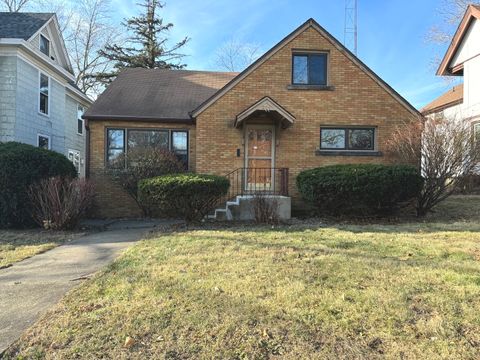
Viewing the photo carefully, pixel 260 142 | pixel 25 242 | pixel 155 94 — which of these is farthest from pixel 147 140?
pixel 25 242

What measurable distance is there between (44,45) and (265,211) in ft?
42.9

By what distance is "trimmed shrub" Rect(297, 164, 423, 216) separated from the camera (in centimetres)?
1008

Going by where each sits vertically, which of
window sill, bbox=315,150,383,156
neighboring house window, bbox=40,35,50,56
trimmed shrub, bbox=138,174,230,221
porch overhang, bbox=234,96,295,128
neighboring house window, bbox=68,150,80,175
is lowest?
trimmed shrub, bbox=138,174,230,221

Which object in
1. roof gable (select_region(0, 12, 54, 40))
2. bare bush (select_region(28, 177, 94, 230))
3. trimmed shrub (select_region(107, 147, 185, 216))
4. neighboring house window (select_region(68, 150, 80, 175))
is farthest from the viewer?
neighboring house window (select_region(68, 150, 80, 175))

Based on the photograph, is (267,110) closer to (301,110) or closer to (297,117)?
(297,117)

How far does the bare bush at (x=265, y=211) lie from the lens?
10039 mm

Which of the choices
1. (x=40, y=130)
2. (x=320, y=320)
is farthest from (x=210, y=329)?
(x=40, y=130)

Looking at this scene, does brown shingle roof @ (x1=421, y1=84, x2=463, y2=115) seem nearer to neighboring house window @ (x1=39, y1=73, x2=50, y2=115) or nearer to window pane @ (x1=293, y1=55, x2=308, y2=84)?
window pane @ (x1=293, y1=55, x2=308, y2=84)

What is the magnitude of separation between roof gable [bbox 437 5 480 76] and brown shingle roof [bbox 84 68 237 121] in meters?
10.3

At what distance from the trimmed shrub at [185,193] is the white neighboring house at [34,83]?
7.33 metres

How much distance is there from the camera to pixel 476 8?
661 inches

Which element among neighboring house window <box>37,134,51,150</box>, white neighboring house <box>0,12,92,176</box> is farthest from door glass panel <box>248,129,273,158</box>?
neighboring house window <box>37,134,51,150</box>

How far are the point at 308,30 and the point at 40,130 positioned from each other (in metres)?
11.1

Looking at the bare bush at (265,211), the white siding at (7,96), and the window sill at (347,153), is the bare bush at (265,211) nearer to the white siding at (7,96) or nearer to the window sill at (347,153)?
the window sill at (347,153)
